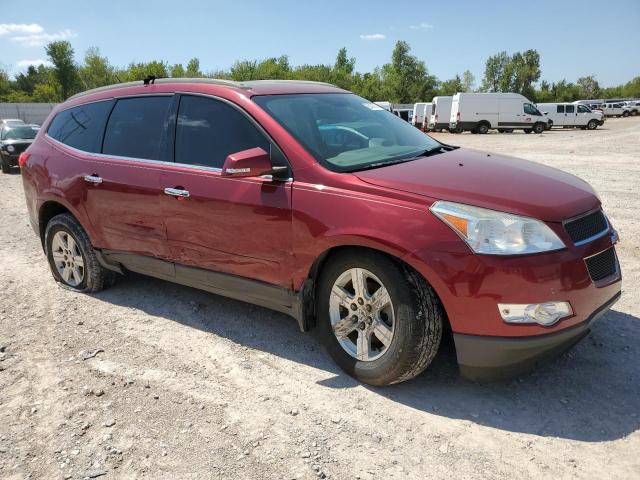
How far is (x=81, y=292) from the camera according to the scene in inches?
202

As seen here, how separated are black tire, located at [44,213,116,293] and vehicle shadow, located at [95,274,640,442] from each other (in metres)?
1.22

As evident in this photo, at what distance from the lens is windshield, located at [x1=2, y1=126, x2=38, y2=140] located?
17.4m

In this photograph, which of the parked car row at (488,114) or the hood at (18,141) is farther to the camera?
the parked car row at (488,114)

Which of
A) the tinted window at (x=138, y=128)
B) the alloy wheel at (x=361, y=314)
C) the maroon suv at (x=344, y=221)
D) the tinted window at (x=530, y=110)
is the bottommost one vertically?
the tinted window at (x=530, y=110)

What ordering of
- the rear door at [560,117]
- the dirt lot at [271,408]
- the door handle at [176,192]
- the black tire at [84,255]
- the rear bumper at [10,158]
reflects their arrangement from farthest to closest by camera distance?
the rear door at [560,117], the rear bumper at [10,158], the black tire at [84,255], the door handle at [176,192], the dirt lot at [271,408]

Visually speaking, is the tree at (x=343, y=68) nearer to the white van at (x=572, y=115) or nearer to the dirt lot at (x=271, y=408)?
the white van at (x=572, y=115)

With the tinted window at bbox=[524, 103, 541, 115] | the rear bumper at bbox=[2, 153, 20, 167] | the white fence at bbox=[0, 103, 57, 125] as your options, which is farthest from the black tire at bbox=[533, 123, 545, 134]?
the white fence at bbox=[0, 103, 57, 125]

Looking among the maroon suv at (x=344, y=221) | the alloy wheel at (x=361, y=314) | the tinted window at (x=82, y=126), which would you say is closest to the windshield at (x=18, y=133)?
the tinted window at (x=82, y=126)

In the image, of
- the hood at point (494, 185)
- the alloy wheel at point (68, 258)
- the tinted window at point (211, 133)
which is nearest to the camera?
the hood at point (494, 185)

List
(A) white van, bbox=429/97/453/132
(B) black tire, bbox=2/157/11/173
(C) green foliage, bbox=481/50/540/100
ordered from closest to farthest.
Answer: (B) black tire, bbox=2/157/11/173
(A) white van, bbox=429/97/453/132
(C) green foliage, bbox=481/50/540/100

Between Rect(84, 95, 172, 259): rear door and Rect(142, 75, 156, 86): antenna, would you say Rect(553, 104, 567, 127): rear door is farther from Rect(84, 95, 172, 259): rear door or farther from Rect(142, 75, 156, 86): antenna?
Rect(84, 95, 172, 259): rear door

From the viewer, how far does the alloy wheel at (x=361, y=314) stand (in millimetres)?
3047

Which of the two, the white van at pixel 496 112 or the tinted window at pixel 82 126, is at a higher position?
the tinted window at pixel 82 126

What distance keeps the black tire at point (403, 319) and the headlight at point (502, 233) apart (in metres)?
0.38
